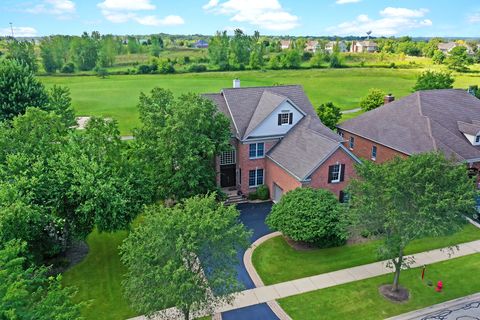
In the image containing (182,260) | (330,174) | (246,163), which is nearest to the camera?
(182,260)

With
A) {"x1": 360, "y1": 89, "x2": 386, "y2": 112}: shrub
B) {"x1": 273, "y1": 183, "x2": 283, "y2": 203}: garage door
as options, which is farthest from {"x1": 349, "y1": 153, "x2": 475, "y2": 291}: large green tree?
{"x1": 360, "y1": 89, "x2": 386, "y2": 112}: shrub

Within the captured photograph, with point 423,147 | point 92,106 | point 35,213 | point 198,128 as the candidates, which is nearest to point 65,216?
point 35,213

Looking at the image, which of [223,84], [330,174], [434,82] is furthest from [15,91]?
[223,84]

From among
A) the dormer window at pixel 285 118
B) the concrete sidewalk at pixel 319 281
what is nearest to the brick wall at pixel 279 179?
the dormer window at pixel 285 118

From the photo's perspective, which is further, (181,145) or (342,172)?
(342,172)

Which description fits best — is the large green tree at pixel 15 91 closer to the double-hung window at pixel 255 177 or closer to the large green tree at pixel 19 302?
the double-hung window at pixel 255 177

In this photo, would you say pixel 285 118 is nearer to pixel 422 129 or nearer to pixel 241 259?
pixel 422 129

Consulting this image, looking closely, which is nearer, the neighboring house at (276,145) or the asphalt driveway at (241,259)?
the asphalt driveway at (241,259)
